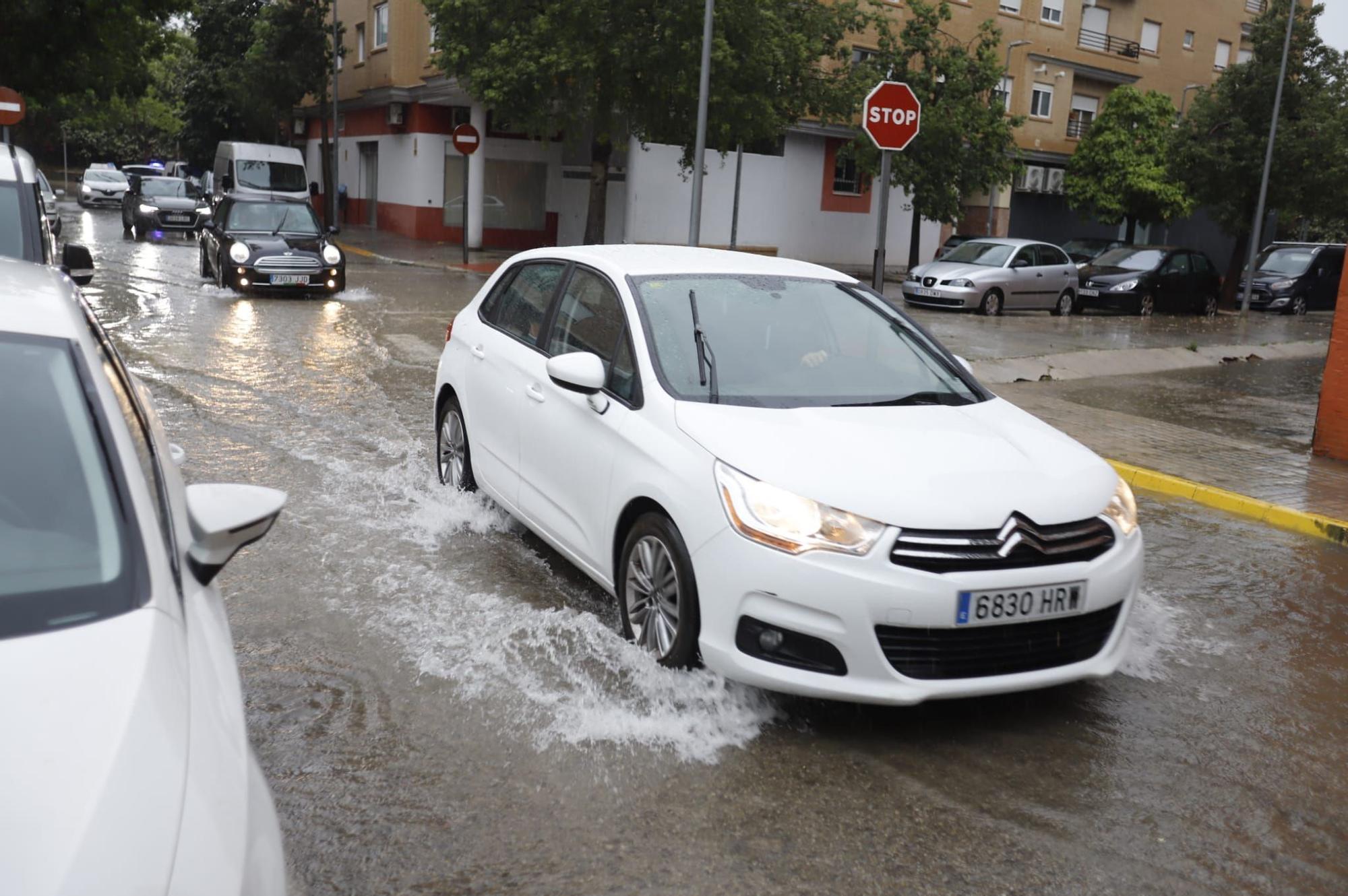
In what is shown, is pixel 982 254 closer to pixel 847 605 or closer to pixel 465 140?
pixel 465 140

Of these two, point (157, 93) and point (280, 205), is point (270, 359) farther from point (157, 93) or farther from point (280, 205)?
point (157, 93)

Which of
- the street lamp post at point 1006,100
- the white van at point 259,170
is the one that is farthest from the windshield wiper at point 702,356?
the street lamp post at point 1006,100

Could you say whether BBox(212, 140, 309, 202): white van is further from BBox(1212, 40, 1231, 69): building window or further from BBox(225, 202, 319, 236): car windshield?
BBox(1212, 40, 1231, 69): building window

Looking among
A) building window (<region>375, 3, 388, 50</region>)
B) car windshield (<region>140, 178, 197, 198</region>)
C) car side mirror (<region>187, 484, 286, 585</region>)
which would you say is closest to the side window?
car side mirror (<region>187, 484, 286, 585</region>)

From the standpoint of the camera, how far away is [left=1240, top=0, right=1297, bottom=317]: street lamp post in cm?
2709

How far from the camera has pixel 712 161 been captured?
3466 cm

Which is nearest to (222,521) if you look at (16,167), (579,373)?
(579,373)

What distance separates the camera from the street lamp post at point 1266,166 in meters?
27.1

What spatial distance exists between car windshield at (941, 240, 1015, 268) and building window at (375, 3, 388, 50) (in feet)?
71.0

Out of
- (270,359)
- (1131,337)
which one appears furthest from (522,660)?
(1131,337)

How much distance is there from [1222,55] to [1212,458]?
4423 centimetres

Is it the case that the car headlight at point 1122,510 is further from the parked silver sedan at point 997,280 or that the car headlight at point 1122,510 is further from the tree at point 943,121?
the tree at point 943,121

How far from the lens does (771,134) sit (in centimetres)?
2769

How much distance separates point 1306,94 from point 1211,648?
88.8 feet
